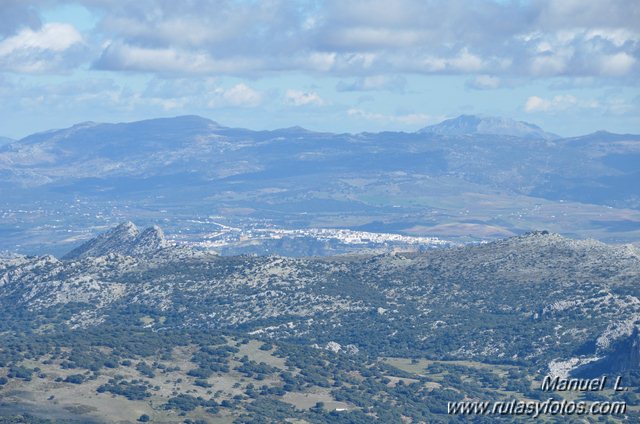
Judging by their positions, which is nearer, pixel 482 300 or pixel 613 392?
pixel 613 392

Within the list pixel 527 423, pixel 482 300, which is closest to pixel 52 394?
pixel 527 423

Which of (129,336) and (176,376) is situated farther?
(129,336)

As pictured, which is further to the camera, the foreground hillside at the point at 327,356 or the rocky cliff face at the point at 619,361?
the rocky cliff face at the point at 619,361

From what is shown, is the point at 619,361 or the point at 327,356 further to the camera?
the point at 327,356

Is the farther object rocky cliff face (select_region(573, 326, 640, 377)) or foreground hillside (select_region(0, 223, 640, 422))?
rocky cliff face (select_region(573, 326, 640, 377))

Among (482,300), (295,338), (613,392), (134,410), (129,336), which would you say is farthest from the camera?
(482,300)

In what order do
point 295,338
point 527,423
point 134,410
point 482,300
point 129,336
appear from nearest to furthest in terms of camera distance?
point 134,410
point 527,423
point 129,336
point 295,338
point 482,300

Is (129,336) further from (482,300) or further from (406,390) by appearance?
(482,300)

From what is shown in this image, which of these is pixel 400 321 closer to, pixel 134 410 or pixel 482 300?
pixel 482 300

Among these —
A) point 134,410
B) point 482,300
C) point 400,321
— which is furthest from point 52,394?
point 482,300
